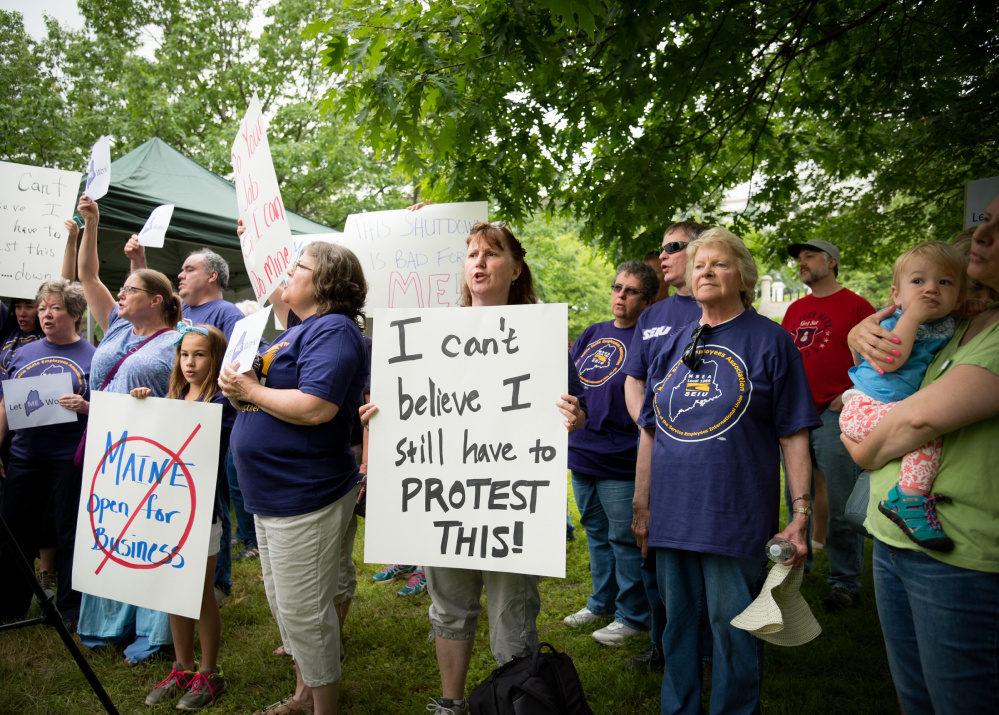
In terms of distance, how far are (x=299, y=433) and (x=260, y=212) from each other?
2.90ft

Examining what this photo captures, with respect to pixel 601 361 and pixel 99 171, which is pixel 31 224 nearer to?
pixel 99 171

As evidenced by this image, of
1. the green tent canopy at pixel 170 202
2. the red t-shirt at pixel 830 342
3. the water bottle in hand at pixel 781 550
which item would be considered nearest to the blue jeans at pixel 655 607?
the water bottle in hand at pixel 781 550

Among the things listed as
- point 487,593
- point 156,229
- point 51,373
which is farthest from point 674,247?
point 51,373

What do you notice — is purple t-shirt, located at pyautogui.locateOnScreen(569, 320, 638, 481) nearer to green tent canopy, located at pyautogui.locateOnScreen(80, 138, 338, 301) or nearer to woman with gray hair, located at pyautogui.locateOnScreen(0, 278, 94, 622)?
woman with gray hair, located at pyautogui.locateOnScreen(0, 278, 94, 622)

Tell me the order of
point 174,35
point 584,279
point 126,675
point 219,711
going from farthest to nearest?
point 584,279, point 174,35, point 126,675, point 219,711

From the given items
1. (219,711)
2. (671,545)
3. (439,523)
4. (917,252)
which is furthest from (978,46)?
(219,711)

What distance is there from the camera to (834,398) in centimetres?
391

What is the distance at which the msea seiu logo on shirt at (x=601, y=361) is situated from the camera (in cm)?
344

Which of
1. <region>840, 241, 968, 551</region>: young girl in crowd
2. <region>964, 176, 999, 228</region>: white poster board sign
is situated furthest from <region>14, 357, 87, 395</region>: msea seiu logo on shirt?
<region>964, 176, 999, 228</region>: white poster board sign

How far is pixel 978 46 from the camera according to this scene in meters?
3.54

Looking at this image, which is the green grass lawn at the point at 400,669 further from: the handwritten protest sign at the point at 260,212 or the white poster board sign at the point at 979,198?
the white poster board sign at the point at 979,198

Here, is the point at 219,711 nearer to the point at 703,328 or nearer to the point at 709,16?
the point at 703,328

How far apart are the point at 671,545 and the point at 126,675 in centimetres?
289

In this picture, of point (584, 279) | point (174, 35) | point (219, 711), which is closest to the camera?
point (219, 711)
